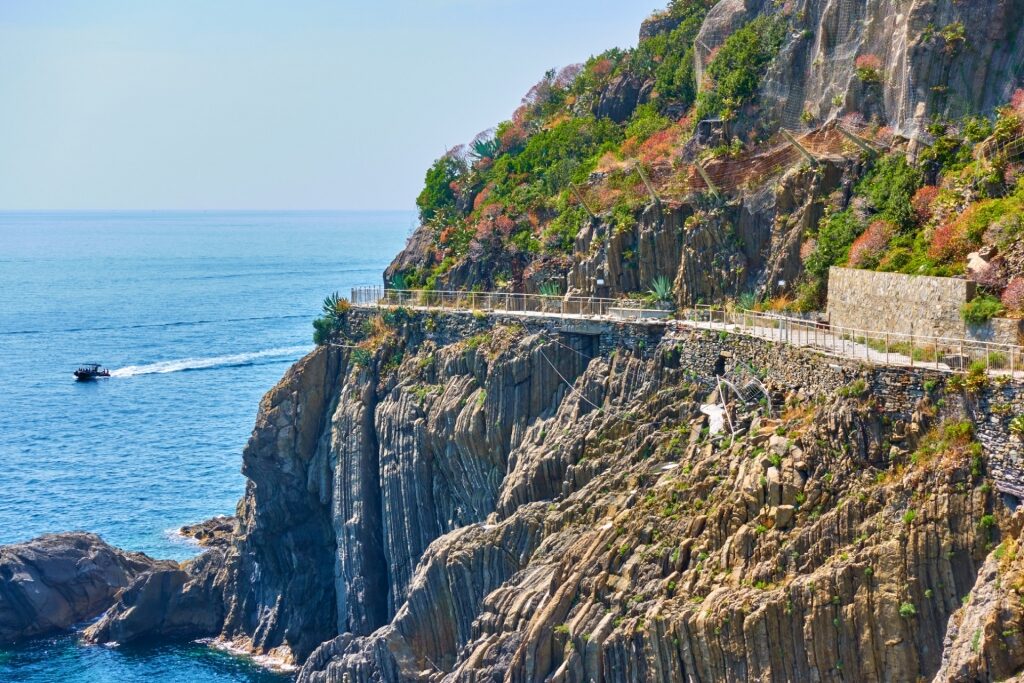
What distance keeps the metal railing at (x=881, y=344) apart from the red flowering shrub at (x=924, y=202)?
195 inches

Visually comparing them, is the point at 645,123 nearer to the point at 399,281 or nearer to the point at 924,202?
the point at 399,281

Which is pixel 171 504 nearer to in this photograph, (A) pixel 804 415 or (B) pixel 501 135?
(B) pixel 501 135

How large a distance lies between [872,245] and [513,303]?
17031 millimetres

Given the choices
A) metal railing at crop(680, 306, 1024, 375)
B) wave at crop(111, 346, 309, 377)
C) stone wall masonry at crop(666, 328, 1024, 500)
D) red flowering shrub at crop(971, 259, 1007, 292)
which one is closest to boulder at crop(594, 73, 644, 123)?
metal railing at crop(680, 306, 1024, 375)

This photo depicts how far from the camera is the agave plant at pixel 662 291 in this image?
5956cm

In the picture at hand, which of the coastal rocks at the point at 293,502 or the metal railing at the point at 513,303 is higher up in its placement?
the metal railing at the point at 513,303

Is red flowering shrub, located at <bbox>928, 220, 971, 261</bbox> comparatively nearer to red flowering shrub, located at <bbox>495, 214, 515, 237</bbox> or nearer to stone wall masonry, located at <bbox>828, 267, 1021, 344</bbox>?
stone wall masonry, located at <bbox>828, 267, 1021, 344</bbox>

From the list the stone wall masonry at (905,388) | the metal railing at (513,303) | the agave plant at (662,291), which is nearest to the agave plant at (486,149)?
the metal railing at (513,303)

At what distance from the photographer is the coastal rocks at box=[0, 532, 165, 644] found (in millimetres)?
72250

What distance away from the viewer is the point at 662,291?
5950 centimetres

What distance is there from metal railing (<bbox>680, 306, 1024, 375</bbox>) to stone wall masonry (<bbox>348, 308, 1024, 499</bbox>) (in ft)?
1.31

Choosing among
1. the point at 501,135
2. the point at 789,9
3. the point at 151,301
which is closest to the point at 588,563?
the point at 789,9

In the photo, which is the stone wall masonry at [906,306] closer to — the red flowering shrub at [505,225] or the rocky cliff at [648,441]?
the rocky cliff at [648,441]

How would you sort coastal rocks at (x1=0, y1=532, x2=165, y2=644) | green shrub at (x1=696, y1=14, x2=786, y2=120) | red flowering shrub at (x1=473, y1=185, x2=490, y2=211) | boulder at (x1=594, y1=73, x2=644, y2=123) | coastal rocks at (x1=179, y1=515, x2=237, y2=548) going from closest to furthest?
green shrub at (x1=696, y1=14, x2=786, y2=120) → coastal rocks at (x1=0, y1=532, x2=165, y2=644) → red flowering shrub at (x1=473, y1=185, x2=490, y2=211) → boulder at (x1=594, y1=73, x2=644, y2=123) → coastal rocks at (x1=179, y1=515, x2=237, y2=548)
